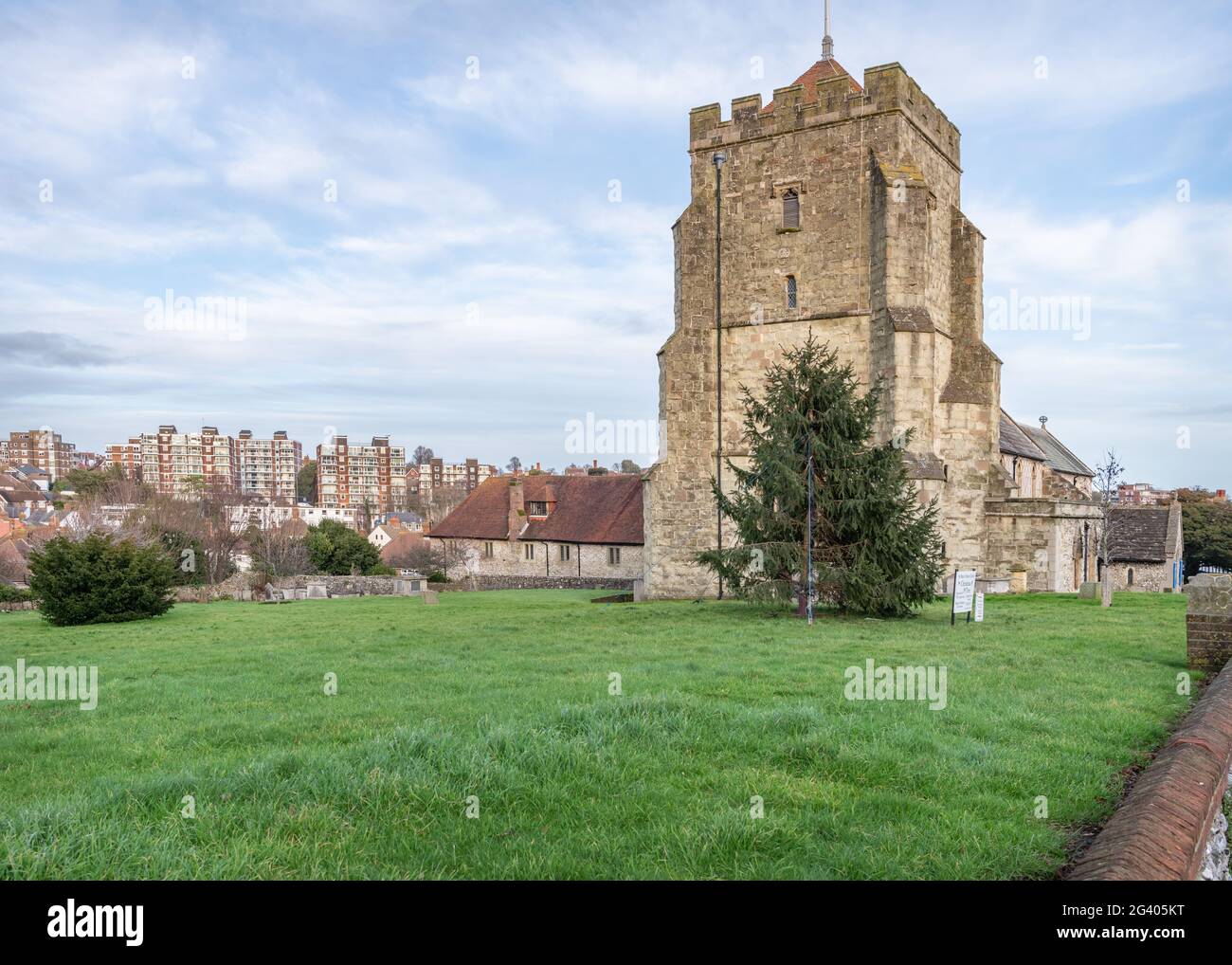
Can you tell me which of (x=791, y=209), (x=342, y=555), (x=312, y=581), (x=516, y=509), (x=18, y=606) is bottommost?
(x=18, y=606)

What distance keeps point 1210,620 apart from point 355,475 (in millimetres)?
172180

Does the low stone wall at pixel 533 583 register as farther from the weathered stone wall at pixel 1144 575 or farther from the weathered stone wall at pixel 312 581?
the weathered stone wall at pixel 1144 575

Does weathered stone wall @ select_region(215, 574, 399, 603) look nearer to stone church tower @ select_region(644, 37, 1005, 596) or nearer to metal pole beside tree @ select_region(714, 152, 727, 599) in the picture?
stone church tower @ select_region(644, 37, 1005, 596)

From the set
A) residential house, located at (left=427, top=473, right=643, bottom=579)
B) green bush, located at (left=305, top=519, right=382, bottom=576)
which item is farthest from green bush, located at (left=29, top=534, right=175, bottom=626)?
residential house, located at (left=427, top=473, right=643, bottom=579)

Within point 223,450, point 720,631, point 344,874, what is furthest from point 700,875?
point 223,450

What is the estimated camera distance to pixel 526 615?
69.3 feet

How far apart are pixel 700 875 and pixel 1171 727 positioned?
5251 mm

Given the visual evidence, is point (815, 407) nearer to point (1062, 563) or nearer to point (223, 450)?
point (1062, 563)

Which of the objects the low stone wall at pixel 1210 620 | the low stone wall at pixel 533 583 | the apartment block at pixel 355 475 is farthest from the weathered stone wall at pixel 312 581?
the apartment block at pixel 355 475

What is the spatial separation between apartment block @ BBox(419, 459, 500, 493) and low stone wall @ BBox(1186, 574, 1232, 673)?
16495cm

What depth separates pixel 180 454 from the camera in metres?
176

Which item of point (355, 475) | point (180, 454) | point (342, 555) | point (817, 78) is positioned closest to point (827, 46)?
point (817, 78)

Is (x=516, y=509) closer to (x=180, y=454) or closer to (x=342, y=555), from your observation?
(x=342, y=555)

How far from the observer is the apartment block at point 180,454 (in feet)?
562
